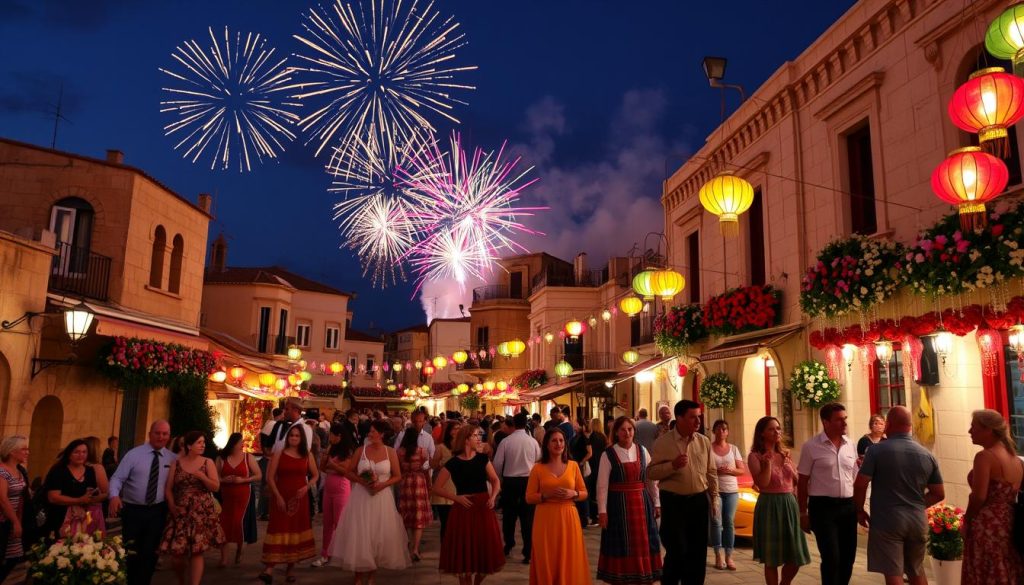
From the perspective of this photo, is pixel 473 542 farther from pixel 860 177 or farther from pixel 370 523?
pixel 860 177

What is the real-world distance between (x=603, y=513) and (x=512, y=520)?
325 cm

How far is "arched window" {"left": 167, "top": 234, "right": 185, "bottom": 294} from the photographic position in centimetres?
1750

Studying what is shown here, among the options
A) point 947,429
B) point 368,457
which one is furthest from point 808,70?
point 368,457

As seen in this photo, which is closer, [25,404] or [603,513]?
[603,513]

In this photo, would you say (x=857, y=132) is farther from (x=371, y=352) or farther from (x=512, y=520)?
(x=371, y=352)

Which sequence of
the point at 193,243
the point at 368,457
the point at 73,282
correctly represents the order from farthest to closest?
the point at 193,243
the point at 73,282
the point at 368,457

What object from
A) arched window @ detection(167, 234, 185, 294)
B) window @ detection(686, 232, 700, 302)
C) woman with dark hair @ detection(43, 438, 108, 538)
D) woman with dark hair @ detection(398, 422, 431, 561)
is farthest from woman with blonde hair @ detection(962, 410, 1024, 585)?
arched window @ detection(167, 234, 185, 294)

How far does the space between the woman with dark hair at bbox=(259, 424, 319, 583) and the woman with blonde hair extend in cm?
624

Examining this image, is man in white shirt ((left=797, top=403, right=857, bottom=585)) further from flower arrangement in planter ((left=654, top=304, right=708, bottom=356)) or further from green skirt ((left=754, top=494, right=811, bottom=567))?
flower arrangement in planter ((left=654, top=304, right=708, bottom=356))

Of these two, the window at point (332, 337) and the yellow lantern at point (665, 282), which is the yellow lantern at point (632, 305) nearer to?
the yellow lantern at point (665, 282)

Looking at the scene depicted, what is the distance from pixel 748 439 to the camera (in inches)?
570

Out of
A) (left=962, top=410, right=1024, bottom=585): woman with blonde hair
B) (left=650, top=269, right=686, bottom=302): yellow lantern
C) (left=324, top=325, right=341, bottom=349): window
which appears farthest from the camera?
(left=324, top=325, right=341, bottom=349): window

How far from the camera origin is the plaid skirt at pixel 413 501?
8.97 metres

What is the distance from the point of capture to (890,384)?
10.5 metres
